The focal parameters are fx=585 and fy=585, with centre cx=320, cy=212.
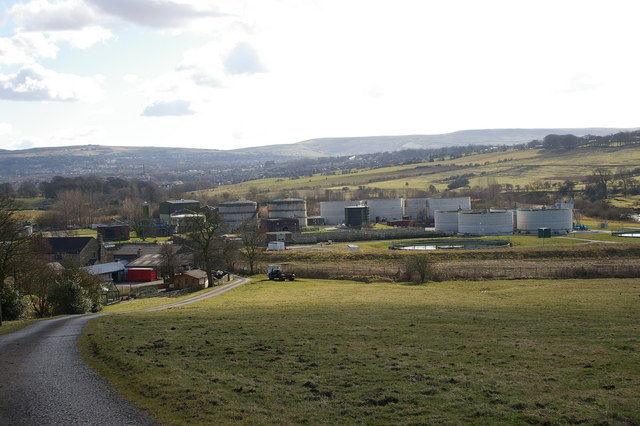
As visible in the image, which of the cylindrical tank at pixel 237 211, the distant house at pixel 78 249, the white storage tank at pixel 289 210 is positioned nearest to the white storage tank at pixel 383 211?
the white storage tank at pixel 289 210

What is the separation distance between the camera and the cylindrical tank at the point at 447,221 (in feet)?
346

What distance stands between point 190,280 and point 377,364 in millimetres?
41809

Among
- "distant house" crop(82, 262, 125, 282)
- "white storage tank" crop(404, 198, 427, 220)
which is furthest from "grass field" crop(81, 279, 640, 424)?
"white storage tank" crop(404, 198, 427, 220)

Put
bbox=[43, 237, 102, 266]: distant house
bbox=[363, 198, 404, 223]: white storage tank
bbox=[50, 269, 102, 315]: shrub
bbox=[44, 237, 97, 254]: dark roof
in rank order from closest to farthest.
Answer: bbox=[50, 269, 102, 315]: shrub, bbox=[43, 237, 102, 266]: distant house, bbox=[44, 237, 97, 254]: dark roof, bbox=[363, 198, 404, 223]: white storage tank

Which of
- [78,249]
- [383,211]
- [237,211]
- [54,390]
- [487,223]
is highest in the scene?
[54,390]

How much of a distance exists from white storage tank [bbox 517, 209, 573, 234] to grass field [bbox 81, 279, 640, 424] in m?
71.0

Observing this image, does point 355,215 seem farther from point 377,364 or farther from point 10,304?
point 377,364

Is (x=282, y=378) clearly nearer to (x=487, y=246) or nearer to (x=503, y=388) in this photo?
(x=503, y=388)

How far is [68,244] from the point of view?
7331cm

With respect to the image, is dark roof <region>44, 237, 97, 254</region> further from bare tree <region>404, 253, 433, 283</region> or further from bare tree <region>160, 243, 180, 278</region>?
bare tree <region>404, 253, 433, 283</region>

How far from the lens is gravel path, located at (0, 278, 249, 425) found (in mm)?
13016

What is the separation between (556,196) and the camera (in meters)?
144

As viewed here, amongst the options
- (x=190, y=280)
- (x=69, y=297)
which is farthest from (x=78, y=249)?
(x=69, y=297)

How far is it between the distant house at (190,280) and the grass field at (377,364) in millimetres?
26418
